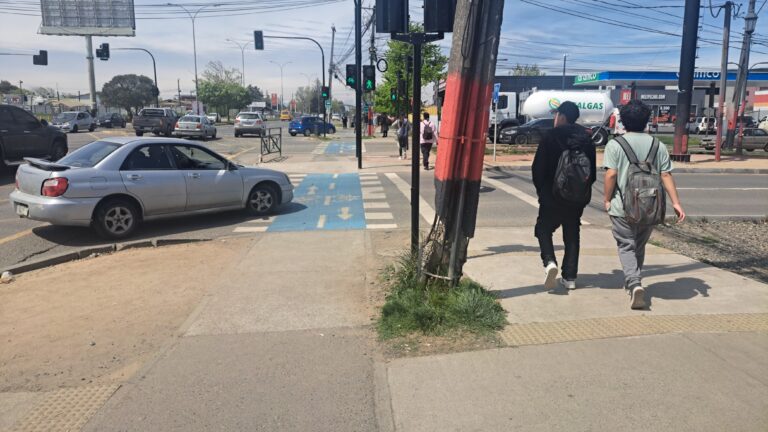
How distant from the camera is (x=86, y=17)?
55781 mm

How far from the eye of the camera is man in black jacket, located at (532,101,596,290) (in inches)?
198

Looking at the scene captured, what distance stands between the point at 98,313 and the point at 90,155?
412cm

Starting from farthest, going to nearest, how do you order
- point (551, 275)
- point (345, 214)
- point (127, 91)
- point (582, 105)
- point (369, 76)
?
point (127, 91), point (582, 105), point (369, 76), point (345, 214), point (551, 275)

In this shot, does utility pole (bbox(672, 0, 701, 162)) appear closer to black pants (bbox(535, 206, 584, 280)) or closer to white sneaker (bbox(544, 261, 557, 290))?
black pants (bbox(535, 206, 584, 280))

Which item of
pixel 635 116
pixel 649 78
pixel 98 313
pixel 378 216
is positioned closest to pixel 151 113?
pixel 378 216

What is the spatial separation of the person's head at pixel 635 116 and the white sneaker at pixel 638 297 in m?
1.33

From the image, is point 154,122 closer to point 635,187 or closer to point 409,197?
point 409,197

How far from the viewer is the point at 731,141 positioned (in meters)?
26.4

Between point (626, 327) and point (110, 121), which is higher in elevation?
point (110, 121)

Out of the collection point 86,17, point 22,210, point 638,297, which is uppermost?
point 86,17

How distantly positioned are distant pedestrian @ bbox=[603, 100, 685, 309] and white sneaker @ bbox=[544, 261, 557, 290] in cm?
60

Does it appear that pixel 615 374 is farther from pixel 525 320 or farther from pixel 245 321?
pixel 245 321

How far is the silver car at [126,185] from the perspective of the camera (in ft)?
25.6

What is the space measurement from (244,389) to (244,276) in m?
2.78
